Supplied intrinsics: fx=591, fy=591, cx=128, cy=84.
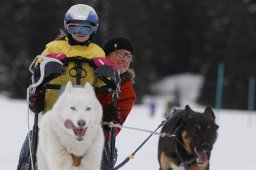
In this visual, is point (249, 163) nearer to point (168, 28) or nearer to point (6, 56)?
point (6, 56)

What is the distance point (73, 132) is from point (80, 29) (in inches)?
45.9

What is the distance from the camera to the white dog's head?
140 inches

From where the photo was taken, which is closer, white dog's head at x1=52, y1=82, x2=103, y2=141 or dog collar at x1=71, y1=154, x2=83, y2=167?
white dog's head at x1=52, y1=82, x2=103, y2=141

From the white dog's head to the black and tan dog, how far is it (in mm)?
1680

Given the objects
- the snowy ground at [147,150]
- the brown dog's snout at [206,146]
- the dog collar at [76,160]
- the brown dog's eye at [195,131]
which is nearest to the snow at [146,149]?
the snowy ground at [147,150]

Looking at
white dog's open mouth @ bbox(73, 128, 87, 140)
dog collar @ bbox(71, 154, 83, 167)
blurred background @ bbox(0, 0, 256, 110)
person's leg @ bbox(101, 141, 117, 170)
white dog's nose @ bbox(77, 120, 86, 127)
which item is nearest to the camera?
white dog's nose @ bbox(77, 120, 86, 127)

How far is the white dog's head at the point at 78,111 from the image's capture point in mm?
3551

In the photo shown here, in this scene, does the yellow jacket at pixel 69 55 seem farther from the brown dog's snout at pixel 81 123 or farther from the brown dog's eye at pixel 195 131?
the brown dog's eye at pixel 195 131

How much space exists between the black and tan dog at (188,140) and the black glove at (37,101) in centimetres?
150

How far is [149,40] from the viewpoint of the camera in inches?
1721

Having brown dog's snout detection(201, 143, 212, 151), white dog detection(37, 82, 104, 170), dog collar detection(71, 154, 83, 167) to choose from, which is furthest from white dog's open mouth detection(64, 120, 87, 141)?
brown dog's snout detection(201, 143, 212, 151)

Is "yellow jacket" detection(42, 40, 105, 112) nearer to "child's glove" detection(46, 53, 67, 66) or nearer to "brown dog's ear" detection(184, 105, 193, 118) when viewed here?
"child's glove" detection(46, 53, 67, 66)

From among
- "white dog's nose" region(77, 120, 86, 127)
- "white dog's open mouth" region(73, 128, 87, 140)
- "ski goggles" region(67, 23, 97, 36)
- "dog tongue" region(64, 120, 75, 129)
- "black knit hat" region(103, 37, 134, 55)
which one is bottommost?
"white dog's open mouth" region(73, 128, 87, 140)

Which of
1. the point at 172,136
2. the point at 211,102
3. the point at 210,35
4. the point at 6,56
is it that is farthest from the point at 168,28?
the point at 172,136
